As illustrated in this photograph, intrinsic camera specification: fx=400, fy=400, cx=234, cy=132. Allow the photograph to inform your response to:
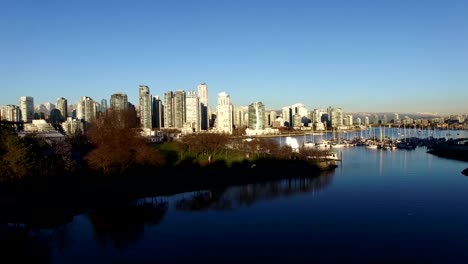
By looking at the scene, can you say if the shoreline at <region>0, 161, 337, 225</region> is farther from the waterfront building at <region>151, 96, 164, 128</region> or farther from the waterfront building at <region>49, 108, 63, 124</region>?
the waterfront building at <region>151, 96, 164, 128</region>

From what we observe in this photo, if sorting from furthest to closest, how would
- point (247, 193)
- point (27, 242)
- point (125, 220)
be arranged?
point (247, 193)
point (125, 220)
point (27, 242)

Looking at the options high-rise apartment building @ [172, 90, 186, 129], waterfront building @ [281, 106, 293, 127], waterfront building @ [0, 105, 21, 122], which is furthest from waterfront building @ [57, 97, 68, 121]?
waterfront building @ [281, 106, 293, 127]

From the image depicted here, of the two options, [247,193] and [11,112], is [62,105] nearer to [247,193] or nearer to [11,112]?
[11,112]

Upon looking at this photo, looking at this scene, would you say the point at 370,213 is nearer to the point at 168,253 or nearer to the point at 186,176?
the point at 168,253

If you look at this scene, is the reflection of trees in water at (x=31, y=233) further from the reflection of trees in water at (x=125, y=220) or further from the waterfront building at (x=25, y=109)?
the waterfront building at (x=25, y=109)

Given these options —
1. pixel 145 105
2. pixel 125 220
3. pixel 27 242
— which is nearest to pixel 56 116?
pixel 145 105

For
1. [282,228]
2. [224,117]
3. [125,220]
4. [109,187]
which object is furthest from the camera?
[224,117]

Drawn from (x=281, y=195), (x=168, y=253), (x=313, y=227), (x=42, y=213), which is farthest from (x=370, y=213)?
(x=42, y=213)
